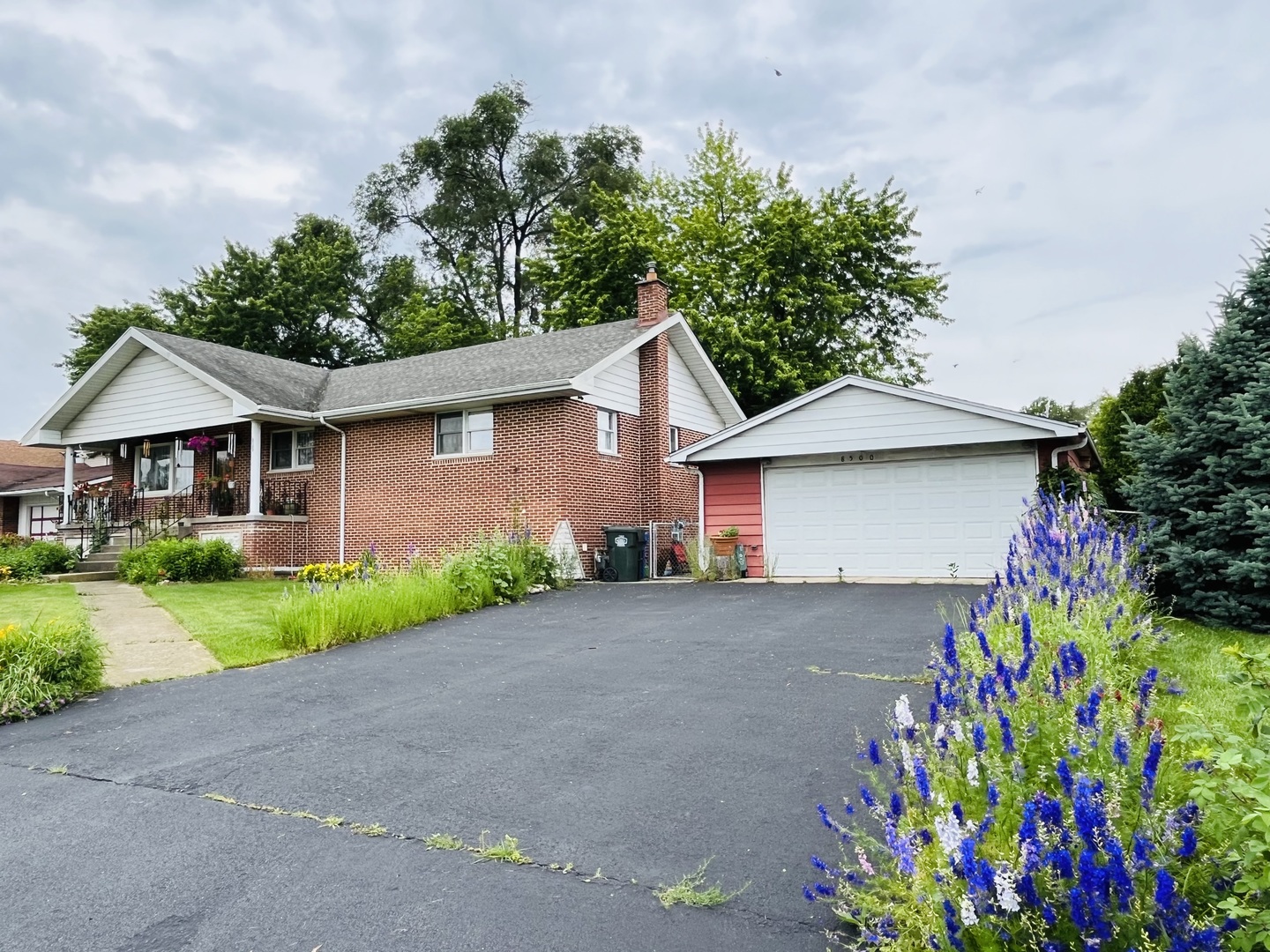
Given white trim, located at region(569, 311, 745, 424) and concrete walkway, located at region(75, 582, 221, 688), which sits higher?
white trim, located at region(569, 311, 745, 424)

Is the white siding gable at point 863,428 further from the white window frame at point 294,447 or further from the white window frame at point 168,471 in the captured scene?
the white window frame at point 168,471

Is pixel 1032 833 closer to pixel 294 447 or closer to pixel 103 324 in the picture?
pixel 294 447

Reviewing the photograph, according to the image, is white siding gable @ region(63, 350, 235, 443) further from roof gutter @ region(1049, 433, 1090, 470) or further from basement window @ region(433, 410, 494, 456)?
roof gutter @ region(1049, 433, 1090, 470)

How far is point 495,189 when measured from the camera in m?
39.4

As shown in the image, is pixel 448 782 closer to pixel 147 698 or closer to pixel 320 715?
pixel 320 715

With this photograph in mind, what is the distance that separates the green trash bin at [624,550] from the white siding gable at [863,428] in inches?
87.5

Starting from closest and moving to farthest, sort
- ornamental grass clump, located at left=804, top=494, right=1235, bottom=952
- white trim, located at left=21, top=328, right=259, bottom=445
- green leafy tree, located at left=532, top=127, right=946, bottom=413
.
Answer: ornamental grass clump, located at left=804, top=494, right=1235, bottom=952, white trim, located at left=21, top=328, right=259, bottom=445, green leafy tree, located at left=532, top=127, right=946, bottom=413

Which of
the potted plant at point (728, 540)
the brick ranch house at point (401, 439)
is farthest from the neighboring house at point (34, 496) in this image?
the potted plant at point (728, 540)

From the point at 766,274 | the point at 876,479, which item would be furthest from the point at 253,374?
the point at 766,274

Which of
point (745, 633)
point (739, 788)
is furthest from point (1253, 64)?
point (739, 788)

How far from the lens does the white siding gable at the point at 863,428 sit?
14.0 m

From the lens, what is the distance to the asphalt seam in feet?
9.34

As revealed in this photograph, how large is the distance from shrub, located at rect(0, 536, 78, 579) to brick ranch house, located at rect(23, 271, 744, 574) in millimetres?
1931

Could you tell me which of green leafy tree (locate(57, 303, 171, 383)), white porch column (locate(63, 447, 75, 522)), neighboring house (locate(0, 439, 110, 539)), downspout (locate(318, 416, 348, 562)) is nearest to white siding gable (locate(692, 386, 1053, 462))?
downspout (locate(318, 416, 348, 562))
